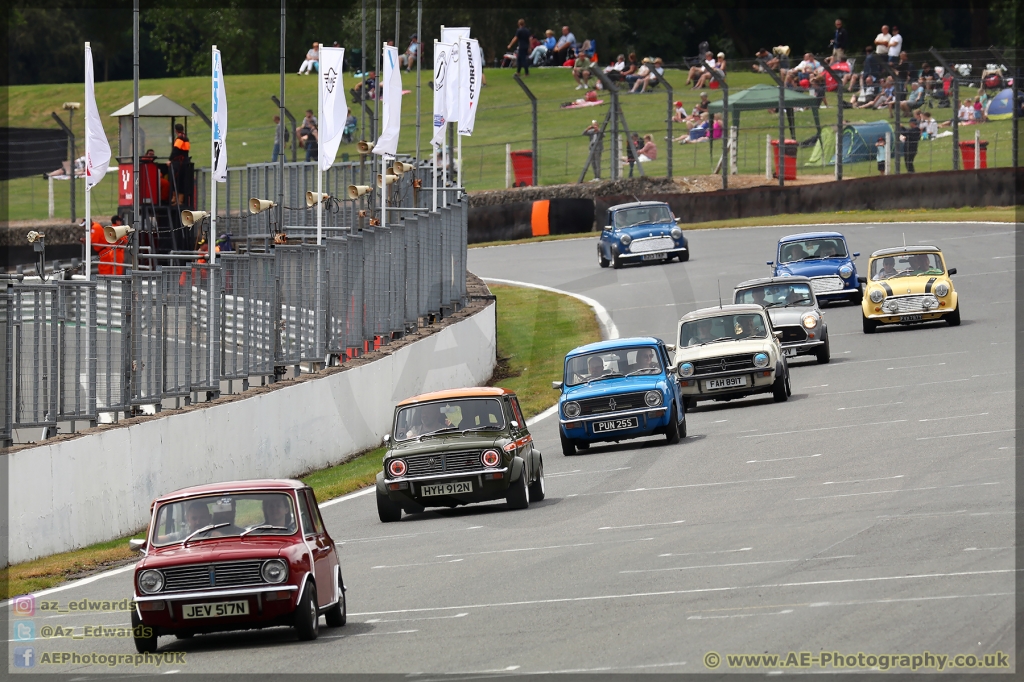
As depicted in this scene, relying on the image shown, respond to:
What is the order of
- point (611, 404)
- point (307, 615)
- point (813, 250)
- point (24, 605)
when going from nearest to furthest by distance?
point (307, 615) → point (24, 605) → point (611, 404) → point (813, 250)

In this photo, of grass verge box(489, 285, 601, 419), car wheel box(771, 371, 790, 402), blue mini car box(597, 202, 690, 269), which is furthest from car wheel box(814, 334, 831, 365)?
blue mini car box(597, 202, 690, 269)

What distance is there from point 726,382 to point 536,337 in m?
9.35

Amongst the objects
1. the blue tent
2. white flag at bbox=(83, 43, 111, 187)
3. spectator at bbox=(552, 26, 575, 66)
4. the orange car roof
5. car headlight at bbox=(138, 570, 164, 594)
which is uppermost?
spectator at bbox=(552, 26, 575, 66)

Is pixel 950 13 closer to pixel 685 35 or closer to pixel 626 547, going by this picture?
pixel 685 35

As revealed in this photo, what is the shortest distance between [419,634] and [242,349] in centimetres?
1055

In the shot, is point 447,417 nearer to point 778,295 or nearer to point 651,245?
point 778,295

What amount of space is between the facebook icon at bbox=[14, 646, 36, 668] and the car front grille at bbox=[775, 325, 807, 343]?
15817 mm

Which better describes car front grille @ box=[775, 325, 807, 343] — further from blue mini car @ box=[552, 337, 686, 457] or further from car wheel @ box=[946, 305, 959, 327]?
blue mini car @ box=[552, 337, 686, 457]

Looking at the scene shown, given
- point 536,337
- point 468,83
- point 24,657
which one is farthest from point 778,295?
point 24,657

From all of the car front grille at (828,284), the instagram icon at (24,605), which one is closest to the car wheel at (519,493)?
the instagram icon at (24,605)

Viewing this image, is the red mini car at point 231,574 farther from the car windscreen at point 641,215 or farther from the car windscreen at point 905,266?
the car windscreen at point 641,215

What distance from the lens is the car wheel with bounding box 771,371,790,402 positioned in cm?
2216

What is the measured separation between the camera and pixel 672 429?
64.8 feet

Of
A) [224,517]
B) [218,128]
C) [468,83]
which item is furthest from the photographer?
[468,83]
